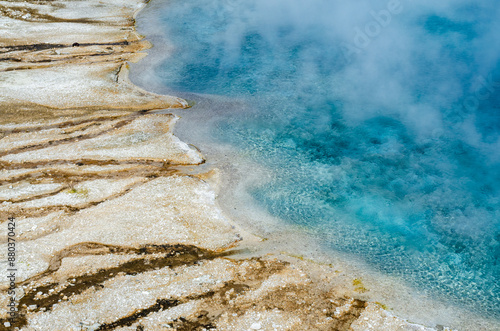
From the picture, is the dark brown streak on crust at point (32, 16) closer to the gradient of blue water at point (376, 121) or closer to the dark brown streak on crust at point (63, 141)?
the gradient of blue water at point (376, 121)

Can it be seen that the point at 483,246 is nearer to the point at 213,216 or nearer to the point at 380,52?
the point at 213,216

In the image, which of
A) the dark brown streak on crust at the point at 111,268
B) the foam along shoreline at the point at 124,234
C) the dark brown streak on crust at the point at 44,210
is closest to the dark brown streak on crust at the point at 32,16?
the foam along shoreline at the point at 124,234

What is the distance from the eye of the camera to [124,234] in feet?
51.3

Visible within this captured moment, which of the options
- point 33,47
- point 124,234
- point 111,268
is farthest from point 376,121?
point 33,47

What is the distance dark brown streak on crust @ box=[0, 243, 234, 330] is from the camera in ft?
42.3

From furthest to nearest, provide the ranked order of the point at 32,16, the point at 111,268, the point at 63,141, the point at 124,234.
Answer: the point at 32,16 < the point at 63,141 < the point at 124,234 < the point at 111,268

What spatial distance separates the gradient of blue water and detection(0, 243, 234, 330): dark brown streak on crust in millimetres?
4300

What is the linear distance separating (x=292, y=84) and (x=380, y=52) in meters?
9.49

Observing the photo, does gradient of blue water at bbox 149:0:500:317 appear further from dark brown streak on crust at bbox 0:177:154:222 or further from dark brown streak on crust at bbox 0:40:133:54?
dark brown streak on crust at bbox 0:177:154:222

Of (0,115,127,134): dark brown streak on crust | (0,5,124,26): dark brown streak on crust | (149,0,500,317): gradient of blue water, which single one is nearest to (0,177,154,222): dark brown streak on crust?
(0,115,127,134): dark brown streak on crust

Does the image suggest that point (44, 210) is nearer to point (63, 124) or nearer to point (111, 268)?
point (111, 268)

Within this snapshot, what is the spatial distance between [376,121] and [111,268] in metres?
16.6

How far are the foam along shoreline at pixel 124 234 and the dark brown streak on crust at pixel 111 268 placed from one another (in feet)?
0.15

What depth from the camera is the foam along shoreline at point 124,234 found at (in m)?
12.6
